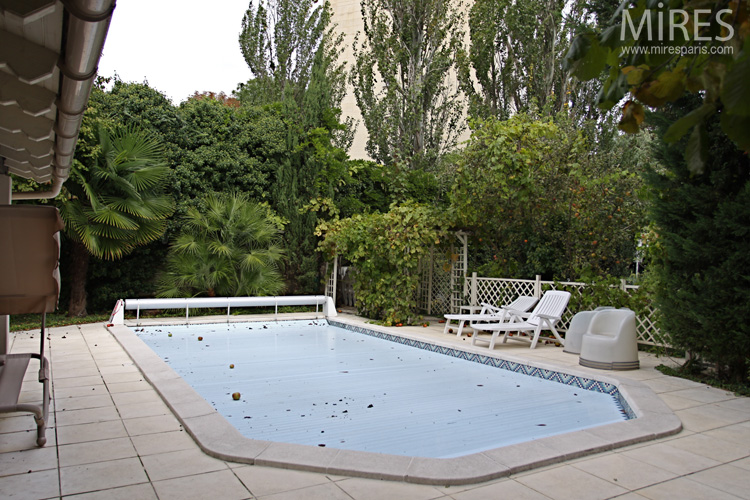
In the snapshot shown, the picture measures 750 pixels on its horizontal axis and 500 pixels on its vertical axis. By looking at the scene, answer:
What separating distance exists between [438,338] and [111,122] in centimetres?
744

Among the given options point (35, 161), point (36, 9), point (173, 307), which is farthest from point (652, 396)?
point (173, 307)

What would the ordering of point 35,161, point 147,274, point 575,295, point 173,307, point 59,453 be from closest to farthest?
point 59,453
point 35,161
point 575,295
point 173,307
point 147,274

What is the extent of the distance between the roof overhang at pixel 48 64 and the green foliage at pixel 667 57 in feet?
5.46

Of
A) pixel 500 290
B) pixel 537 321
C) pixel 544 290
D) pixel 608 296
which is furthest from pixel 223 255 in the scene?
pixel 608 296

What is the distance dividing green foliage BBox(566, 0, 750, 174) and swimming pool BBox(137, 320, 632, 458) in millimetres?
3302

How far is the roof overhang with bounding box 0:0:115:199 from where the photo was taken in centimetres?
205

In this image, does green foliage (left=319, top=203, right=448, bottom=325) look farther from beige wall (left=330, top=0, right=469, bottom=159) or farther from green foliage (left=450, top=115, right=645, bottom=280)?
beige wall (left=330, top=0, right=469, bottom=159)

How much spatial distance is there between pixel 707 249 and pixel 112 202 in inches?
370

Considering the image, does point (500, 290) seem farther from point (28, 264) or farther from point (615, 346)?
point (28, 264)

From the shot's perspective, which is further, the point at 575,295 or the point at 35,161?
the point at 575,295

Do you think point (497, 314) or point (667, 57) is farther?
point (497, 314)

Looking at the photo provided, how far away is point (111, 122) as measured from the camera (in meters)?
10.5

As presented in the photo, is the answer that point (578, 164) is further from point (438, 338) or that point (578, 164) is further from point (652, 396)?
point (652, 396)

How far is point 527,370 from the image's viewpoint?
22.0ft
